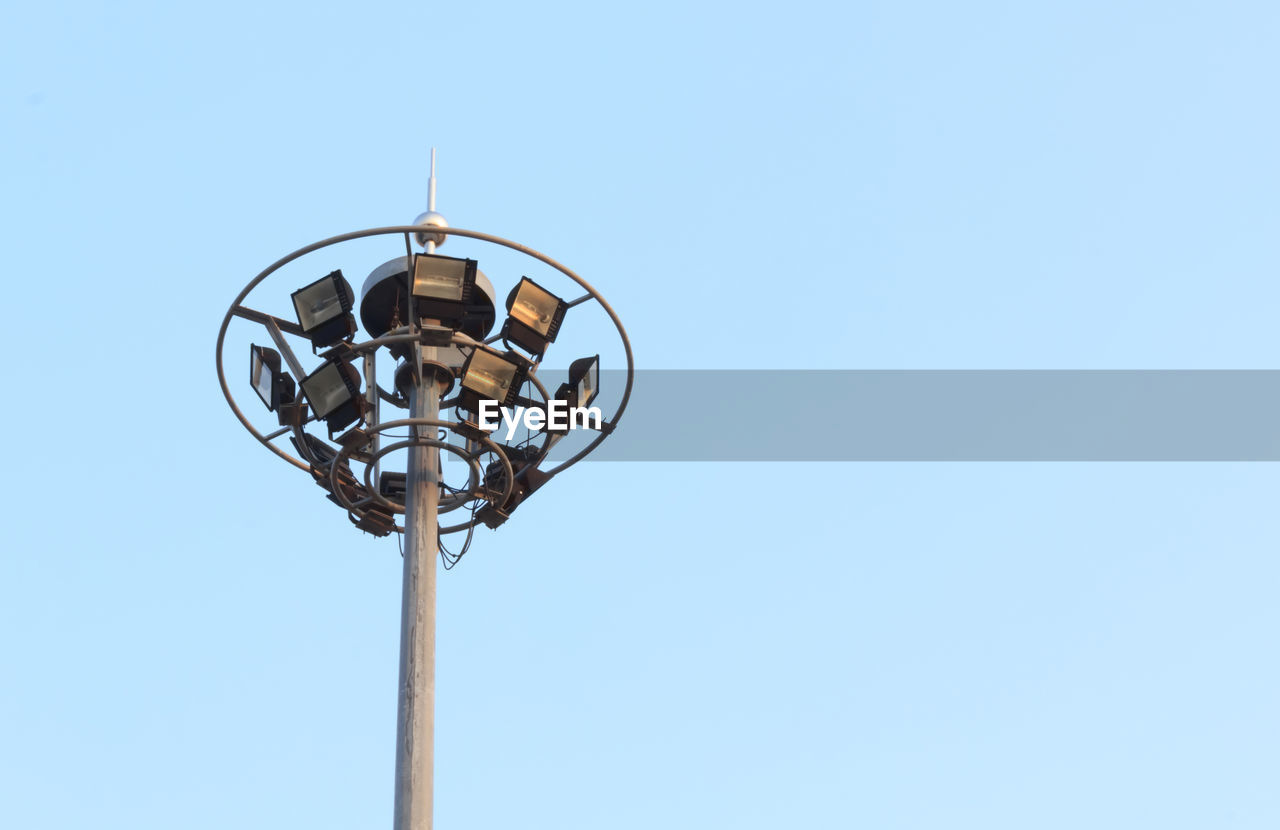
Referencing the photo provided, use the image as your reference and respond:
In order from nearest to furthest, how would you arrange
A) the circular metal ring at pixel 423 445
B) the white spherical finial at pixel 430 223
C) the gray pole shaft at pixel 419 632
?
the gray pole shaft at pixel 419 632 < the circular metal ring at pixel 423 445 < the white spherical finial at pixel 430 223

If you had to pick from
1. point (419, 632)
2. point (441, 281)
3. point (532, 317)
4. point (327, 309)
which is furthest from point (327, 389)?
point (419, 632)

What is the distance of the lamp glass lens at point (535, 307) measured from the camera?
56.1 ft

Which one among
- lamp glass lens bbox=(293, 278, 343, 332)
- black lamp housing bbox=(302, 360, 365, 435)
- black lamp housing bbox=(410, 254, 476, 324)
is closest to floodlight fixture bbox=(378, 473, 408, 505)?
black lamp housing bbox=(302, 360, 365, 435)

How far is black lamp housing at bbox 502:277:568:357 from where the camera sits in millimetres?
17094

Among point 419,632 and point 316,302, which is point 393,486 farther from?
point 419,632

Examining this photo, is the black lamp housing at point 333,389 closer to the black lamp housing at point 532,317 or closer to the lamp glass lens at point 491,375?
the lamp glass lens at point 491,375

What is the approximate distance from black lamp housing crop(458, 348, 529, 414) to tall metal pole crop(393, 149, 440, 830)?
0.70 meters

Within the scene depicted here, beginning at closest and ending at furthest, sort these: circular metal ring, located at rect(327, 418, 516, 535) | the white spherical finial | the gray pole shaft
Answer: the gray pole shaft, circular metal ring, located at rect(327, 418, 516, 535), the white spherical finial

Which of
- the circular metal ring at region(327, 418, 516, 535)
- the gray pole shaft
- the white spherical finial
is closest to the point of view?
the gray pole shaft

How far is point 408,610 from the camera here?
1619 centimetres

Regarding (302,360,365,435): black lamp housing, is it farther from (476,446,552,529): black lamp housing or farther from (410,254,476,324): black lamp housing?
(476,446,552,529): black lamp housing

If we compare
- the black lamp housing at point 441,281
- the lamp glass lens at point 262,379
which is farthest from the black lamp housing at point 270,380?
the black lamp housing at point 441,281

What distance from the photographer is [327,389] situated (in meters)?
16.8

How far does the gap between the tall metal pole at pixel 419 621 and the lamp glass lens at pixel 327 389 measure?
87 cm
